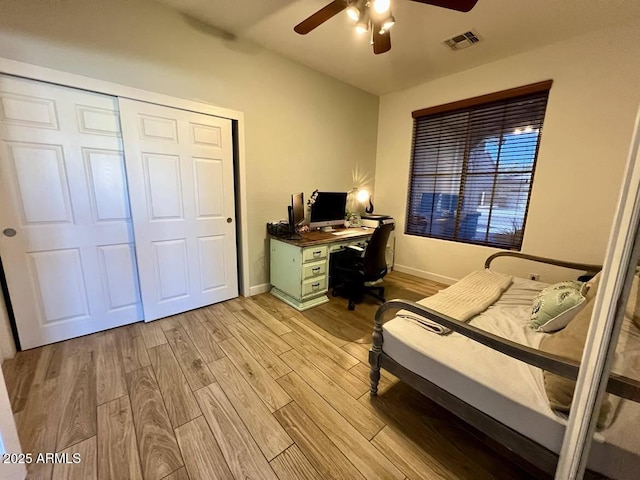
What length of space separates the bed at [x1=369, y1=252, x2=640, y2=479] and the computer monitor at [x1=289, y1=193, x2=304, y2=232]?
5.22 feet

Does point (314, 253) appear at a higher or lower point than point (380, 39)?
lower

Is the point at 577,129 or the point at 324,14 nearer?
the point at 324,14

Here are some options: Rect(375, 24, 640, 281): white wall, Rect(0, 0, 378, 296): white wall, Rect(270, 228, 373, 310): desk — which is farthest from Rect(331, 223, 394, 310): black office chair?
Rect(375, 24, 640, 281): white wall

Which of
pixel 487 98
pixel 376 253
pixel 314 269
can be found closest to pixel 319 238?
pixel 314 269

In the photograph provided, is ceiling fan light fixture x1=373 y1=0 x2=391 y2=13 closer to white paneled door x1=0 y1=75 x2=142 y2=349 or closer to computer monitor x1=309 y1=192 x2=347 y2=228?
computer monitor x1=309 y1=192 x2=347 y2=228

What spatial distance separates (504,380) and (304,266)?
6.06 feet

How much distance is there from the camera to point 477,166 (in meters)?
3.14

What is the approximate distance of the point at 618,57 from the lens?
217 centimetres

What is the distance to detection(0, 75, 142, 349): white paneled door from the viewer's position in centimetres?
175

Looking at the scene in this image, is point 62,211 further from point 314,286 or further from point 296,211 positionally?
point 314,286

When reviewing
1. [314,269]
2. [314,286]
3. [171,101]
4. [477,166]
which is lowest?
[314,286]

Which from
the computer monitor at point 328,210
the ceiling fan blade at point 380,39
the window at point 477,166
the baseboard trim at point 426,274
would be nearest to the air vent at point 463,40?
the window at point 477,166

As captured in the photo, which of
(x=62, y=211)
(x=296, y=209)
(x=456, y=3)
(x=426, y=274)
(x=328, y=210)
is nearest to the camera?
(x=456, y=3)

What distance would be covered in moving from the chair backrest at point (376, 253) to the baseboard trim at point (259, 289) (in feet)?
4.28
